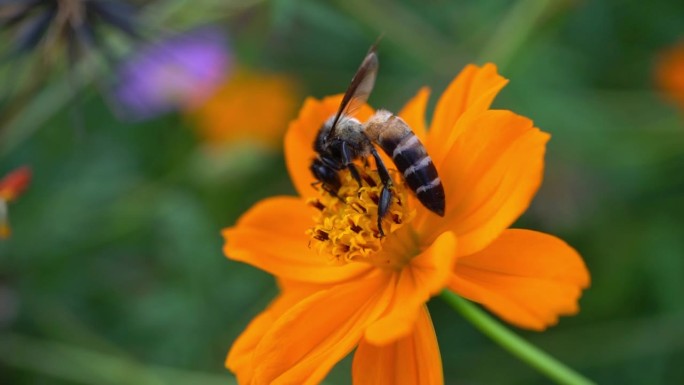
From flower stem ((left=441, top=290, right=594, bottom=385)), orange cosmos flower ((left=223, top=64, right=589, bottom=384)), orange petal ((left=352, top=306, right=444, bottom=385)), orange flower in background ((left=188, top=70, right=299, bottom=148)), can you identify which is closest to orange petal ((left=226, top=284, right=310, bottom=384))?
orange cosmos flower ((left=223, top=64, right=589, bottom=384))

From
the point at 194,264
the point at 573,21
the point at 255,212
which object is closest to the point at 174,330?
the point at 194,264

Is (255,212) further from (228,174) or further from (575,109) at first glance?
(575,109)

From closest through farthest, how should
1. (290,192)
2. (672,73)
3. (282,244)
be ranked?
(282,244), (672,73), (290,192)

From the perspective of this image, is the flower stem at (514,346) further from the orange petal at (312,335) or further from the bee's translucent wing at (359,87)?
the bee's translucent wing at (359,87)

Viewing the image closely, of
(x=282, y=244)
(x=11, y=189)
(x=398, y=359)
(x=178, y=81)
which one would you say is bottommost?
(x=178, y=81)

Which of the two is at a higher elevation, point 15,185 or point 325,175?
point 325,175

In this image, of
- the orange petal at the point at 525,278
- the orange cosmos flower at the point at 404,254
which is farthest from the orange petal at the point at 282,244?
the orange petal at the point at 525,278

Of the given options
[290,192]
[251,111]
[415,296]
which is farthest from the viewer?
[251,111]

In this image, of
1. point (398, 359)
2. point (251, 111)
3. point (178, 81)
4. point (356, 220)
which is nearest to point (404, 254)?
point (356, 220)

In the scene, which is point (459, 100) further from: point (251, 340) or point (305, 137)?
point (251, 340)
